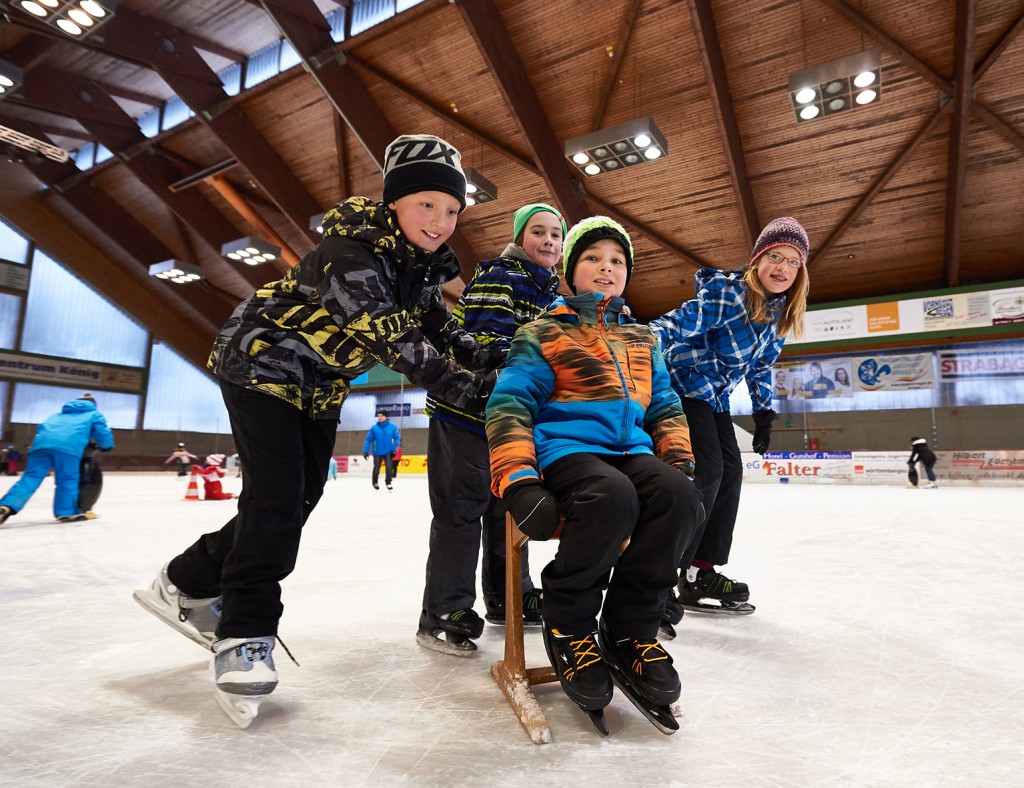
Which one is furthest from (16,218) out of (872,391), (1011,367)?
(1011,367)

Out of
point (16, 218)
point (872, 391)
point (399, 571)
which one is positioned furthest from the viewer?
point (16, 218)

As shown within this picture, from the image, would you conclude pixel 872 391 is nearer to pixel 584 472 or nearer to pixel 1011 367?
pixel 1011 367

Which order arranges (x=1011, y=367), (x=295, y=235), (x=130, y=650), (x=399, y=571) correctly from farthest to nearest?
(x=295, y=235) → (x=1011, y=367) → (x=399, y=571) → (x=130, y=650)

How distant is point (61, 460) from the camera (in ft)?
15.0

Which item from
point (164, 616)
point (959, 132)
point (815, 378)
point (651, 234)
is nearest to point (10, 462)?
point (651, 234)

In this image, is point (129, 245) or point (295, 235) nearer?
point (295, 235)

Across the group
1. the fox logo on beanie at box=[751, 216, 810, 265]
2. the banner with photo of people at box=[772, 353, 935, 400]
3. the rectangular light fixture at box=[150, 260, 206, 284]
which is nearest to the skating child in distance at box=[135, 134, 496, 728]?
the fox logo on beanie at box=[751, 216, 810, 265]

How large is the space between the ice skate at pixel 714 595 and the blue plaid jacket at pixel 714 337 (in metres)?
0.61

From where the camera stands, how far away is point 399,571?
Result: 2.61 meters

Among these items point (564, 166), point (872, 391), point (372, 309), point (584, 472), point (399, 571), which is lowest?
point (399, 571)

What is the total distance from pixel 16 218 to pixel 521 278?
21.8m

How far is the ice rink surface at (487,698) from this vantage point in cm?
91

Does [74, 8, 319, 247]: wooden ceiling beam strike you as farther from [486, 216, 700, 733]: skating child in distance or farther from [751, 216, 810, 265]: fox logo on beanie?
[486, 216, 700, 733]: skating child in distance

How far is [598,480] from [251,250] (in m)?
14.8
